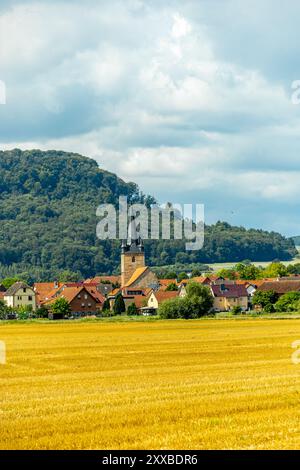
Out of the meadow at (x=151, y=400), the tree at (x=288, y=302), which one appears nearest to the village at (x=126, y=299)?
the tree at (x=288, y=302)

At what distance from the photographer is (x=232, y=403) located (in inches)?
1035

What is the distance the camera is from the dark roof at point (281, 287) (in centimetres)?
16312

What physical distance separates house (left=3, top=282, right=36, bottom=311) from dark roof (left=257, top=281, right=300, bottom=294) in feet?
175

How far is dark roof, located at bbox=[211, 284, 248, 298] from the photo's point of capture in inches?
7259

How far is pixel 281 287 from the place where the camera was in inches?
6531

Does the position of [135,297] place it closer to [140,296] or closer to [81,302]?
[140,296]

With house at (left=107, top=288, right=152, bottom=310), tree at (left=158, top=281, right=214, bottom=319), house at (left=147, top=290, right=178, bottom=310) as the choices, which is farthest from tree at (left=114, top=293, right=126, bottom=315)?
tree at (left=158, top=281, right=214, bottom=319)

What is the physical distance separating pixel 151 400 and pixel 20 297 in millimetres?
163408

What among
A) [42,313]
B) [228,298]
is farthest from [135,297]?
[42,313]

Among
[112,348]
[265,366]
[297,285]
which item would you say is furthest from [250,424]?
[297,285]

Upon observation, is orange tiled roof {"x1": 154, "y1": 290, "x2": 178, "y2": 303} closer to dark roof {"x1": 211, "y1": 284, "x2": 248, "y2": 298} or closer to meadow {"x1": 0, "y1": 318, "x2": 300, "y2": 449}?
dark roof {"x1": 211, "y1": 284, "x2": 248, "y2": 298}
